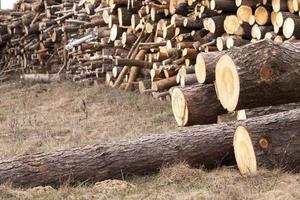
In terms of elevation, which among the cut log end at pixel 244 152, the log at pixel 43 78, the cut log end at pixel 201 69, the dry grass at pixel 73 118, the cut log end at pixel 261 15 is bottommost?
the log at pixel 43 78

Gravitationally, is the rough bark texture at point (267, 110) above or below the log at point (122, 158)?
above

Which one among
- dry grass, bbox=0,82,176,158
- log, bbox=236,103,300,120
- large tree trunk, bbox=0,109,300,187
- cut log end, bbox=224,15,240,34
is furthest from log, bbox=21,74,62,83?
large tree trunk, bbox=0,109,300,187

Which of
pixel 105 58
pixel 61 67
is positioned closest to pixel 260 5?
pixel 105 58

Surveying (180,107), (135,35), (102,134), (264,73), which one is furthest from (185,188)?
(135,35)

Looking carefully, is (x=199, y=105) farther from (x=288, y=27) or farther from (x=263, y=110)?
(x=288, y=27)

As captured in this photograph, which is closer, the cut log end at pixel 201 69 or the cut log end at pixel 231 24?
the cut log end at pixel 201 69

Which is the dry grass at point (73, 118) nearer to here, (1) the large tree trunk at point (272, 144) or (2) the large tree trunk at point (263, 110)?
(2) the large tree trunk at point (263, 110)

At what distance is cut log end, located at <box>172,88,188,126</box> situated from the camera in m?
6.54

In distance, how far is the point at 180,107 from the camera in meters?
6.65

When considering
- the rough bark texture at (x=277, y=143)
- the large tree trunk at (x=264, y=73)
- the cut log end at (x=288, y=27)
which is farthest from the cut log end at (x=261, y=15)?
the rough bark texture at (x=277, y=143)

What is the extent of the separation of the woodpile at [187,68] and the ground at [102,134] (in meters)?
0.22

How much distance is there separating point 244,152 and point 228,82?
0.71 meters

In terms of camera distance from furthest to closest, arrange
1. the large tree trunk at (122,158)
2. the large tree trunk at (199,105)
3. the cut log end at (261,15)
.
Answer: the cut log end at (261,15) → the large tree trunk at (199,105) → the large tree trunk at (122,158)

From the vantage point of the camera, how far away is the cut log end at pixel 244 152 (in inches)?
205
